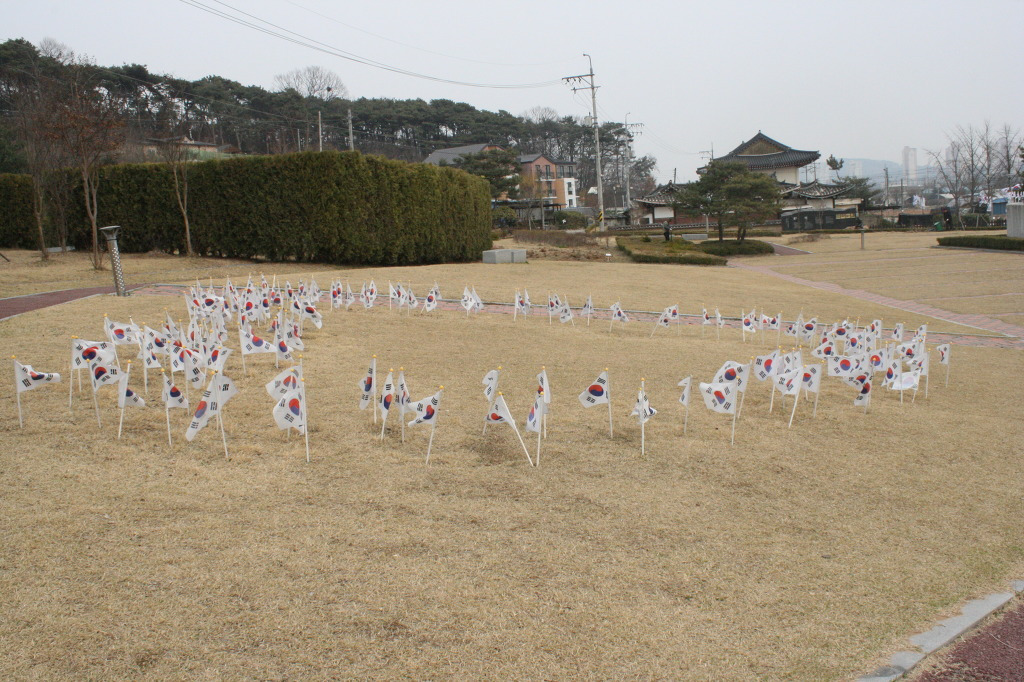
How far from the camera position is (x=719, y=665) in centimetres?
345

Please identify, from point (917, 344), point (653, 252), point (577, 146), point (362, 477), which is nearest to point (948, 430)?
→ point (917, 344)

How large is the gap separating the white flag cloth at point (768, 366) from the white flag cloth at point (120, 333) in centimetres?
631

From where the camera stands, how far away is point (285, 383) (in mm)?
5863

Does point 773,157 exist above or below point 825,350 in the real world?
above

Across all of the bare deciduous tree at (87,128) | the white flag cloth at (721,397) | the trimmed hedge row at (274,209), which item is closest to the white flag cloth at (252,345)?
the white flag cloth at (721,397)

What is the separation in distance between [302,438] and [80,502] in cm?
168

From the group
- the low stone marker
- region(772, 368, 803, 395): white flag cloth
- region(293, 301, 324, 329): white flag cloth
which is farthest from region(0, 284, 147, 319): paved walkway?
the low stone marker

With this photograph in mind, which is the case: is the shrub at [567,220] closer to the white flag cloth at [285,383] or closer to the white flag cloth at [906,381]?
the white flag cloth at [906,381]

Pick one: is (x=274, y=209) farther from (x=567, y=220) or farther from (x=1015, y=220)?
(x=567, y=220)

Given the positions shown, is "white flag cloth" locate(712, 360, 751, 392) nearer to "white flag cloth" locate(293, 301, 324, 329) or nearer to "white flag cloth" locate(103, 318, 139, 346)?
"white flag cloth" locate(293, 301, 324, 329)

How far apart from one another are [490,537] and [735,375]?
2.97m

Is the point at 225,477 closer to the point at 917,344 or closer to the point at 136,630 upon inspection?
the point at 136,630

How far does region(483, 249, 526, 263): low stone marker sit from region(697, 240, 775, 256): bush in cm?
1624

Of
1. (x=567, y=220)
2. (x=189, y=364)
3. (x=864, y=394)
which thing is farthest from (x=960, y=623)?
(x=567, y=220)
